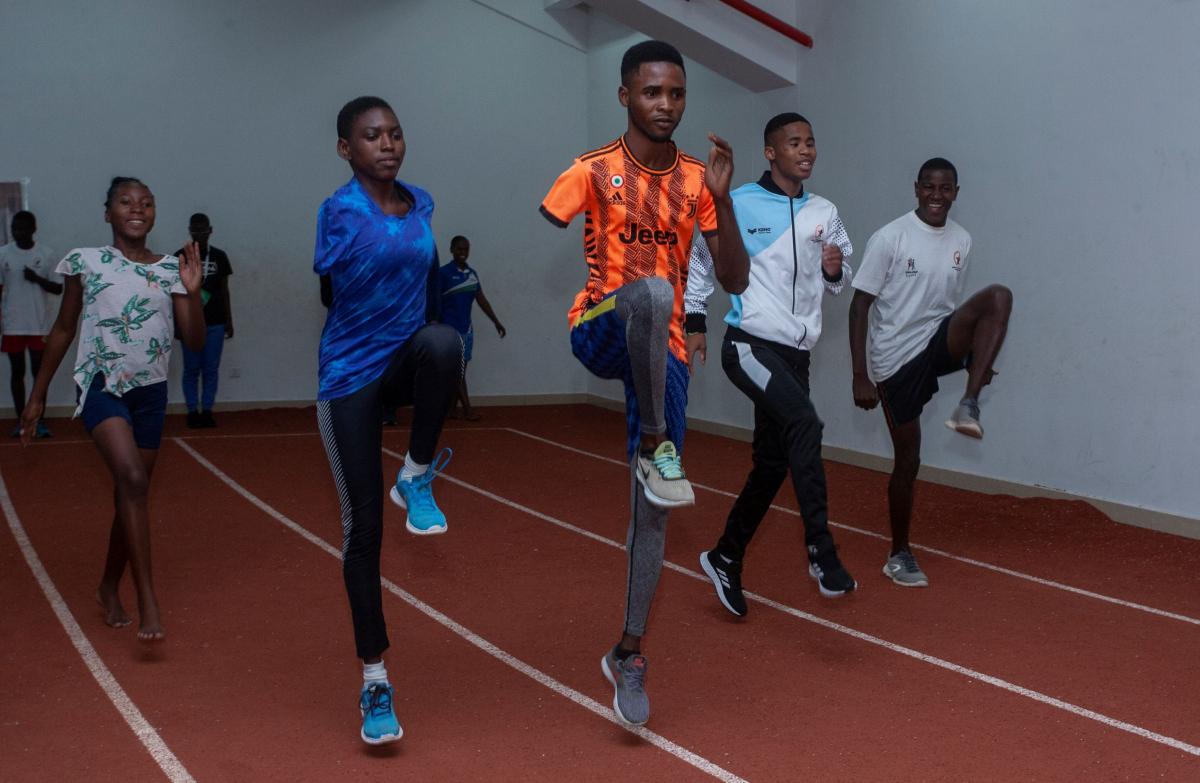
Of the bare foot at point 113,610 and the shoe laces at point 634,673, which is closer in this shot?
the shoe laces at point 634,673

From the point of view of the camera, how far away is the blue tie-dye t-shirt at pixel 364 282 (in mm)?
3691

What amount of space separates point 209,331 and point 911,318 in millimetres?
8477

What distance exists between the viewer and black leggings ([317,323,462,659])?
374 cm

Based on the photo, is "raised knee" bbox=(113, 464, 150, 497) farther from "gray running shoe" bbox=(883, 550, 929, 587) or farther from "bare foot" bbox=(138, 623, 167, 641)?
"gray running shoe" bbox=(883, 550, 929, 587)

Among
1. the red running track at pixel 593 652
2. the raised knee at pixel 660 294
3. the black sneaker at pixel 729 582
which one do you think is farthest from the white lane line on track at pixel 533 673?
the raised knee at pixel 660 294

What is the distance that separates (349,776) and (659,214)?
201cm

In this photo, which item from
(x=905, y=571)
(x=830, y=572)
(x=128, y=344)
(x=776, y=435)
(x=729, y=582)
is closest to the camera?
(x=830, y=572)

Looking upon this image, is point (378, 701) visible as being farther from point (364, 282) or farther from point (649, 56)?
point (649, 56)

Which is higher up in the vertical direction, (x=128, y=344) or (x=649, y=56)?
(x=649, y=56)

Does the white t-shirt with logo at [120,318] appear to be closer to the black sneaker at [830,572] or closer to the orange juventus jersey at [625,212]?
the orange juventus jersey at [625,212]

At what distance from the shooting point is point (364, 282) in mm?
3727

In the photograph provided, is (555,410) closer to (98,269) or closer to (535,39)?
(535,39)

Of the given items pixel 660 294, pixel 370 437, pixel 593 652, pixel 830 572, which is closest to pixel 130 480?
pixel 370 437

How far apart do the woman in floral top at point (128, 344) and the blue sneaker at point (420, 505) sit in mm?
1250
